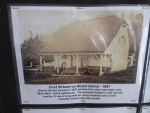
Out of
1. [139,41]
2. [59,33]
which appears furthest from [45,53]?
[139,41]

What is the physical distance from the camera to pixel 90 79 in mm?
844

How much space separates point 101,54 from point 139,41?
13 cm

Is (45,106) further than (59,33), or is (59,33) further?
(45,106)

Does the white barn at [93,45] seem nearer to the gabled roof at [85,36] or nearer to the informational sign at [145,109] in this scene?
the gabled roof at [85,36]

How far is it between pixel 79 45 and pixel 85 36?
0.04m

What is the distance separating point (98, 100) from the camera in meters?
0.89

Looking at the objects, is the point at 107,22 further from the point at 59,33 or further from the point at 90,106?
the point at 90,106

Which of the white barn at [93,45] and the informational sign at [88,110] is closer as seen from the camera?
the white barn at [93,45]

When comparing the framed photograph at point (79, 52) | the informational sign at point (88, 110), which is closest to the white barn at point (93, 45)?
the framed photograph at point (79, 52)

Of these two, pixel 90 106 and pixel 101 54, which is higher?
pixel 101 54

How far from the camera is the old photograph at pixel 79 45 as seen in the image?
75cm

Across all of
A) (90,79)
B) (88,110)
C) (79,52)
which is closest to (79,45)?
(79,52)

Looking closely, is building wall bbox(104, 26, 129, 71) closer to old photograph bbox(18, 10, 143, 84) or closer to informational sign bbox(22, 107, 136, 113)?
old photograph bbox(18, 10, 143, 84)

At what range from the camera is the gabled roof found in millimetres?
759
